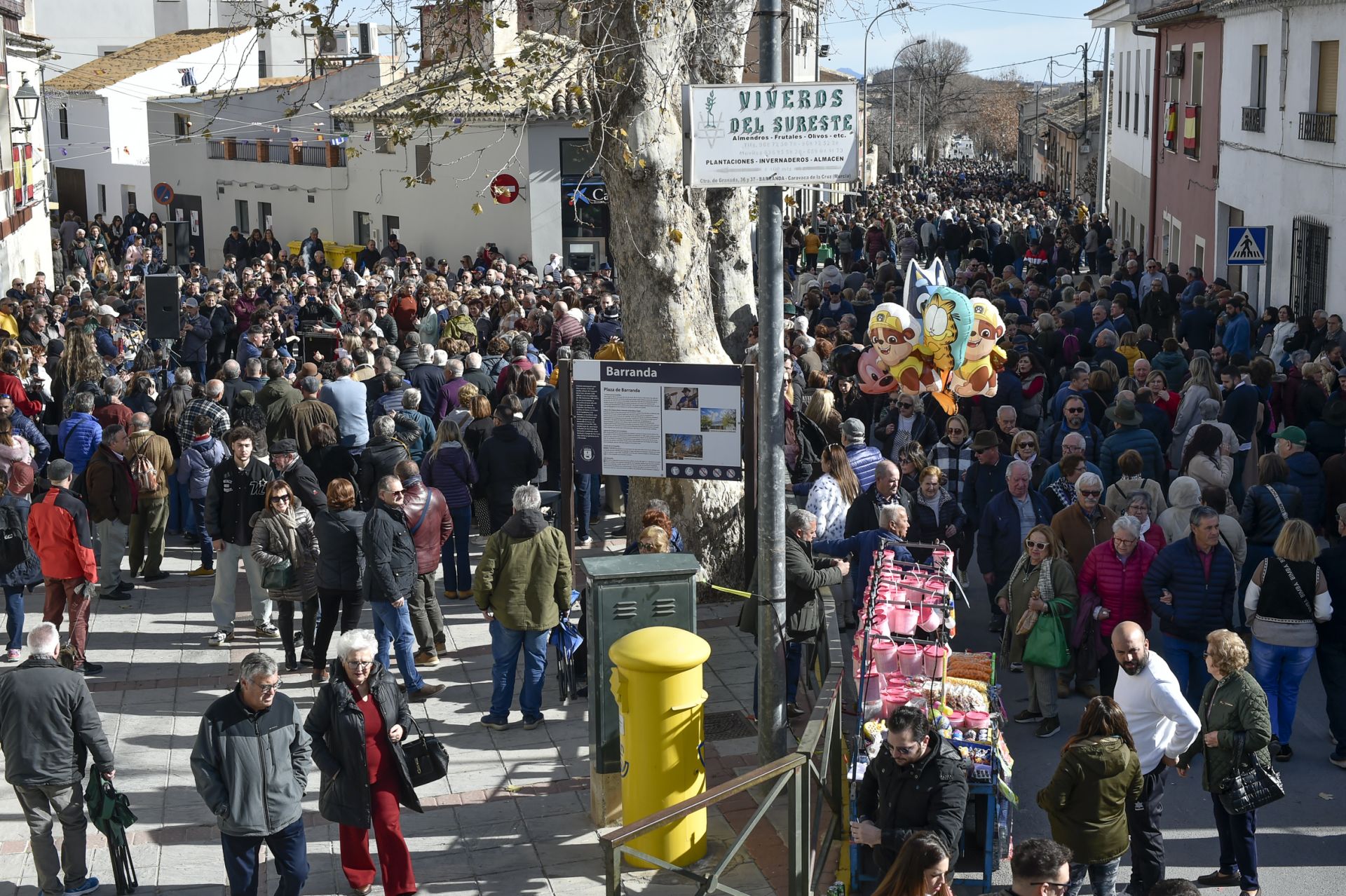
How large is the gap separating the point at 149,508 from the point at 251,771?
6537 mm

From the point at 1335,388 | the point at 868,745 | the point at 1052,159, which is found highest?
the point at 1052,159

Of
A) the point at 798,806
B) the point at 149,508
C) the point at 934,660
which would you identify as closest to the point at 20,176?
the point at 149,508

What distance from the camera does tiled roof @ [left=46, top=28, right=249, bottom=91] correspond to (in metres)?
52.8

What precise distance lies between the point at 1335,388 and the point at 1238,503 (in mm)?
1542

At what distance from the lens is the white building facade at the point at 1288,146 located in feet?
63.6

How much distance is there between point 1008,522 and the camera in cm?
1062

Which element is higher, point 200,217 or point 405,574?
point 200,217

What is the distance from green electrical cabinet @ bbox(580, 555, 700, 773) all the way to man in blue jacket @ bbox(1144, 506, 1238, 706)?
9.73 feet

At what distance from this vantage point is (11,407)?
13.2 meters

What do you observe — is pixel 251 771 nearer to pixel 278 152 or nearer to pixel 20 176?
pixel 20 176

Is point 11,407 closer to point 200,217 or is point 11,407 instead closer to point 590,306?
point 590,306

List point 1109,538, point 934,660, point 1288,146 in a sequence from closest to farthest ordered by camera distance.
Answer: point 934,660 < point 1109,538 < point 1288,146

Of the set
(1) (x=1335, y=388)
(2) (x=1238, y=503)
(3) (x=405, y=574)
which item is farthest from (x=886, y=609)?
(1) (x=1335, y=388)

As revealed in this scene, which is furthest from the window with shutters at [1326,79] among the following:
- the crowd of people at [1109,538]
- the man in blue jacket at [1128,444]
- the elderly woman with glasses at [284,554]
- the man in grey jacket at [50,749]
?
the man in grey jacket at [50,749]
